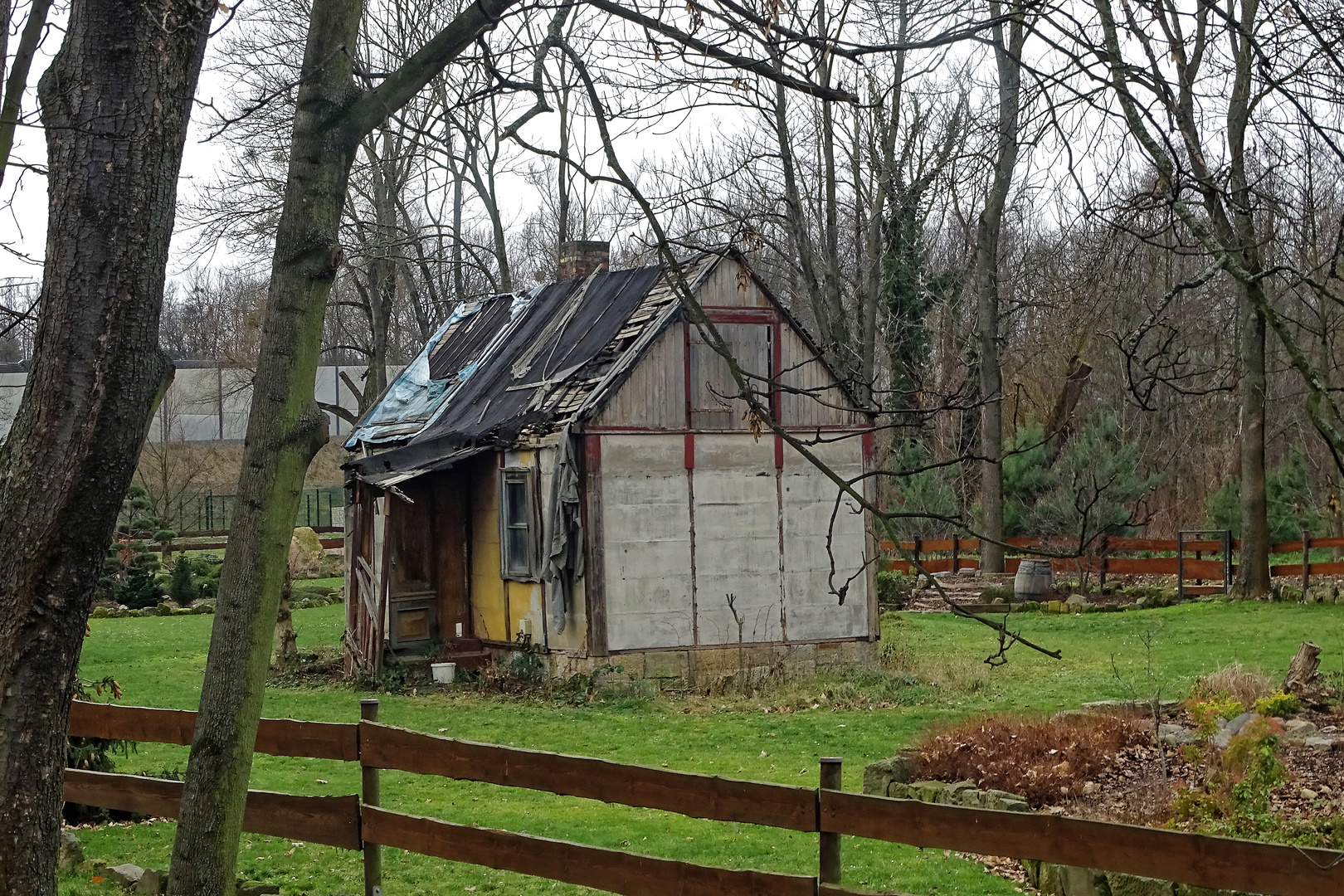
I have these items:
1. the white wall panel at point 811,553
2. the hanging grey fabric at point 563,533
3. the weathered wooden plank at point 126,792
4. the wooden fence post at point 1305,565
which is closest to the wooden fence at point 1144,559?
the wooden fence post at point 1305,565

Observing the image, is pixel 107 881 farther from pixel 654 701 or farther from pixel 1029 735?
pixel 654 701

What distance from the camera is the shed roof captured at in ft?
61.7

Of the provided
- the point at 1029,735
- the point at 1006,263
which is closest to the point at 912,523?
the point at 1006,263

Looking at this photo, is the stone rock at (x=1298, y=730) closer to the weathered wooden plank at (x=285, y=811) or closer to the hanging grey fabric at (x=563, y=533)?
the weathered wooden plank at (x=285, y=811)

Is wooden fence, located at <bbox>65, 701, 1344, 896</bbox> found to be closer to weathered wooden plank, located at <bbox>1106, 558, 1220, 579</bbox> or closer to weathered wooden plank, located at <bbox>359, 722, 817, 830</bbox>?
weathered wooden plank, located at <bbox>359, 722, 817, 830</bbox>

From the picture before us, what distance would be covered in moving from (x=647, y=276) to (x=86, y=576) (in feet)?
52.0

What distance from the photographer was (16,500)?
Answer: 447cm

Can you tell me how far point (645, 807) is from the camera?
7.02 m

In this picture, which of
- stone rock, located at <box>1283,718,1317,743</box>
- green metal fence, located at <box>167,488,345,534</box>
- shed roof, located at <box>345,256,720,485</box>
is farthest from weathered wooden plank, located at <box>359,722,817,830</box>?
green metal fence, located at <box>167,488,345,534</box>

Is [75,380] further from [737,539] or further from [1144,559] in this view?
[1144,559]

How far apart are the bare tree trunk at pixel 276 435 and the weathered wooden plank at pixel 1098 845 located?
8.89 ft

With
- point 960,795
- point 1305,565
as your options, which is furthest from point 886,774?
point 1305,565

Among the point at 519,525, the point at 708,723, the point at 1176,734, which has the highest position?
the point at 519,525

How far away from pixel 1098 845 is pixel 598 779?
2412 millimetres
